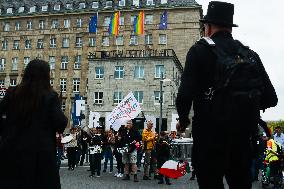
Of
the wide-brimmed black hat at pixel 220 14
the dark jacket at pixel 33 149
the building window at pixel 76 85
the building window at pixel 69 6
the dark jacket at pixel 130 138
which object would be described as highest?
the building window at pixel 69 6

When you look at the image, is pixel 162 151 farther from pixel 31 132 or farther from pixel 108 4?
pixel 108 4

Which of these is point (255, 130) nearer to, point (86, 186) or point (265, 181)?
point (86, 186)

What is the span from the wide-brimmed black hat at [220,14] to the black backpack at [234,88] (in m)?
0.26

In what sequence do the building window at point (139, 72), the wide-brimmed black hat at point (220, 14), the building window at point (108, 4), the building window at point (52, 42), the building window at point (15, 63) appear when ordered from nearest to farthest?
the wide-brimmed black hat at point (220, 14) < the building window at point (139, 72) < the building window at point (52, 42) < the building window at point (108, 4) < the building window at point (15, 63)

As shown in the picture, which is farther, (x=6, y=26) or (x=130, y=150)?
(x=6, y=26)

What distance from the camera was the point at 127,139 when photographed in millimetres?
16859

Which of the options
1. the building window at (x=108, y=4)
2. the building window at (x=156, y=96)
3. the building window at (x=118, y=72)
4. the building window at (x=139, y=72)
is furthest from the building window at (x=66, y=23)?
the building window at (x=156, y=96)

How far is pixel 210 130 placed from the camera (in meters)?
3.49

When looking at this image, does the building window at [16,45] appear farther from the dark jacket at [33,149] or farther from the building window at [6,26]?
the dark jacket at [33,149]

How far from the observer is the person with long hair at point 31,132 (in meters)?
4.33

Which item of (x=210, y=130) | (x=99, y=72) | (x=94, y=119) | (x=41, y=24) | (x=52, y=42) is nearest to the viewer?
(x=210, y=130)

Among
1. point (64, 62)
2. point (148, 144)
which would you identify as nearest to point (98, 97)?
point (64, 62)

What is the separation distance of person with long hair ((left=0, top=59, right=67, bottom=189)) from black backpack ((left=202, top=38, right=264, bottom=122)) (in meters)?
1.56

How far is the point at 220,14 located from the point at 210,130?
3.09 feet
